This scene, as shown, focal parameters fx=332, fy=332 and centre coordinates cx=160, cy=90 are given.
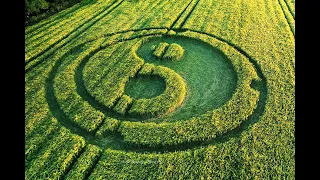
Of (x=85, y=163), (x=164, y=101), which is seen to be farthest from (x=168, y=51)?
(x=85, y=163)

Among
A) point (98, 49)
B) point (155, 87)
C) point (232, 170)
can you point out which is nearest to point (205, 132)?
point (232, 170)

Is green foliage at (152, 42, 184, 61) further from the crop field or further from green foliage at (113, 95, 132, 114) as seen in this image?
green foliage at (113, 95, 132, 114)

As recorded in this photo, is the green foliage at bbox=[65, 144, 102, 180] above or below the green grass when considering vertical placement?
above

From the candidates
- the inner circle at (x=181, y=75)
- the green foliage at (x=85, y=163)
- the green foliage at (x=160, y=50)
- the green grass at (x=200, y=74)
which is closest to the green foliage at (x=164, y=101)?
the inner circle at (x=181, y=75)

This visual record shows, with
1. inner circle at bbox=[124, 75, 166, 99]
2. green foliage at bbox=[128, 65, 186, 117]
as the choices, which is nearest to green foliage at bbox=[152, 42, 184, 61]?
inner circle at bbox=[124, 75, 166, 99]

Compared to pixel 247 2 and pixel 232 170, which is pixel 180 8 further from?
pixel 232 170

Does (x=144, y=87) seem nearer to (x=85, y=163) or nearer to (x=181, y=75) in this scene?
(x=181, y=75)

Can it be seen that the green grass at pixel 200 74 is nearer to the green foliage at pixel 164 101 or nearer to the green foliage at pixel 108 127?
the green foliage at pixel 164 101
